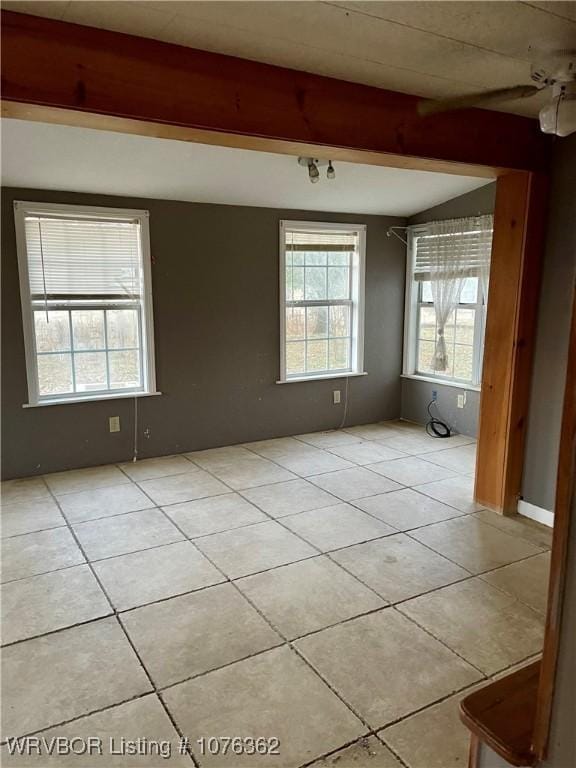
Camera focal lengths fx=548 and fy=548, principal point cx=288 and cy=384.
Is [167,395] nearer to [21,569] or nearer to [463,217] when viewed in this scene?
[21,569]

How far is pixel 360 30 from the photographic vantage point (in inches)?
76.3

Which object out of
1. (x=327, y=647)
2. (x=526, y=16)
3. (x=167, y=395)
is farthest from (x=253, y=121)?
(x=167, y=395)

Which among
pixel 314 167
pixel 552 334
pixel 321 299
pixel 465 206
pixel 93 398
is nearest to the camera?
pixel 552 334

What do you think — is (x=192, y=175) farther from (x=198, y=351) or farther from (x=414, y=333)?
(x=414, y=333)

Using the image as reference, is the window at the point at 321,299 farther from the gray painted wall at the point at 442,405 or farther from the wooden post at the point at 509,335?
the wooden post at the point at 509,335

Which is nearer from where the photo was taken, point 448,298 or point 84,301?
point 84,301

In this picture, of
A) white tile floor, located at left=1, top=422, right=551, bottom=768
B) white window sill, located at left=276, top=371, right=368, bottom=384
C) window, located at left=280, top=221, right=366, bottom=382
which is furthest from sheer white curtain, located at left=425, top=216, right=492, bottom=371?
white tile floor, located at left=1, top=422, right=551, bottom=768

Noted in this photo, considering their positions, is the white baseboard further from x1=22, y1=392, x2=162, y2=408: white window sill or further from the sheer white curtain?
x1=22, y1=392, x2=162, y2=408: white window sill

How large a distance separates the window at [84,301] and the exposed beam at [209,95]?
238 centimetres

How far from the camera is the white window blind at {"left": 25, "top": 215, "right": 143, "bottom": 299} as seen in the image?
13.4ft

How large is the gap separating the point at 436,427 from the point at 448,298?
1.29 meters

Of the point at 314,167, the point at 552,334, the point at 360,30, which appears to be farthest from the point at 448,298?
the point at 360,30

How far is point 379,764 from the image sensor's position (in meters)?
1.71

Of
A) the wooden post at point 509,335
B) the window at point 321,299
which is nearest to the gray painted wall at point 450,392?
the window at point 321,299
